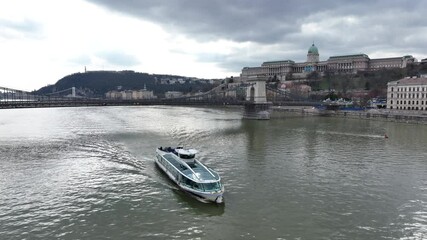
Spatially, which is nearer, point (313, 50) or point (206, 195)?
point (206, 195)

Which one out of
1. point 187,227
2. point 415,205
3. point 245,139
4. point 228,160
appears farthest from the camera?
point 245,139

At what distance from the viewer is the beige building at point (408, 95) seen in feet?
204

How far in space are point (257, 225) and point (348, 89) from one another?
11145 cm

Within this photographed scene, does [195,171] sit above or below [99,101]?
below

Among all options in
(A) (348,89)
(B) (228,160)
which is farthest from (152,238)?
(A) (348,89)

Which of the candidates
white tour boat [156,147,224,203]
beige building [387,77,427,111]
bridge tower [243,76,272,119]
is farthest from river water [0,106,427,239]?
beige building [387,77,427,111]

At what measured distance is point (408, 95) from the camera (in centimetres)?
6506

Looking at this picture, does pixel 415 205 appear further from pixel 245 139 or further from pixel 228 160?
pixel 245 139

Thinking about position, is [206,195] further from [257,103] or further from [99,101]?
[257,103]

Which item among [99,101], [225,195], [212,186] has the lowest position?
[225,195]

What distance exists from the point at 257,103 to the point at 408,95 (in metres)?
31.5

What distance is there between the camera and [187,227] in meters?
12.2

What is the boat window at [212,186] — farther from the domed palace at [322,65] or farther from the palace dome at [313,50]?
the palace dome at [313,50]

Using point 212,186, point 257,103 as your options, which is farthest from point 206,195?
point 257,103
